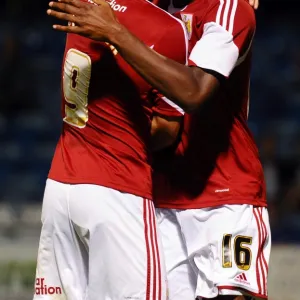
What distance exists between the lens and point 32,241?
816 cm

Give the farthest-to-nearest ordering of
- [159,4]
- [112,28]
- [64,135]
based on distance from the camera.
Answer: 1. [159,4]
2. [64,135]
3. [112,28]

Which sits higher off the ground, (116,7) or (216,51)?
(116,7)

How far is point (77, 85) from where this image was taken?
3.68 meters

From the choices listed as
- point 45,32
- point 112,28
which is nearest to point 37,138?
point 45,32

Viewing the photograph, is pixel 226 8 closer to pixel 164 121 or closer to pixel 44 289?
pixel 164 121

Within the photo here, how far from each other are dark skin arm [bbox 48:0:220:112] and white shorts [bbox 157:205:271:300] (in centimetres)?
68

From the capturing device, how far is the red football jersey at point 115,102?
12.0ft

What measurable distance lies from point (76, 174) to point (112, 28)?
60 cm

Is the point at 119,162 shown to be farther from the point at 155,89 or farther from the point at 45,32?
the point at 45,32

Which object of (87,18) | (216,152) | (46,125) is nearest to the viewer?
(87,18)

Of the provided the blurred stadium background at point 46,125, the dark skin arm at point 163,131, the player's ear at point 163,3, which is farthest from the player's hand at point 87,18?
the blurred stadium background at point 46,125

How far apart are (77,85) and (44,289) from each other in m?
0.82

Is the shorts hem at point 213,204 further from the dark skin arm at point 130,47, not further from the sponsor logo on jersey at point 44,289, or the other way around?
the sponsor logo on jersey at point 44,289

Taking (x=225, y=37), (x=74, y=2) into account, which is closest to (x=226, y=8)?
(x=225, y=37)
